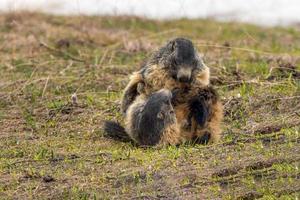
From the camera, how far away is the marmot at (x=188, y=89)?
24.8ft

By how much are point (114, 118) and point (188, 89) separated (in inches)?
64.8

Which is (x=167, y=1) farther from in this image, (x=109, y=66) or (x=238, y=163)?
(x=238, y=163)

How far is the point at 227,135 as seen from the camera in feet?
25.8

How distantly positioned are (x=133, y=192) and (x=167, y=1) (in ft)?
36.2

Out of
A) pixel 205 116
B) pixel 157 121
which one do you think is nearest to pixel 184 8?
pixel 205 116

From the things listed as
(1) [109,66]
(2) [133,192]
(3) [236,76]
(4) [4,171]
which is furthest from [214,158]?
(1) [109,66]

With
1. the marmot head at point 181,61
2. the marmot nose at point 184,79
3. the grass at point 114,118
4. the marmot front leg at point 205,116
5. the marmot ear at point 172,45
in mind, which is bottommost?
the grass at point 114,118

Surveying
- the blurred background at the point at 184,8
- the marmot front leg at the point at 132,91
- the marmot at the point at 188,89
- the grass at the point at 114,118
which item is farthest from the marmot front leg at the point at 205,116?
the blurred background at the point at 184,8

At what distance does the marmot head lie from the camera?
750cm

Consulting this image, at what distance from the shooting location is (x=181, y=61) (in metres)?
7.54

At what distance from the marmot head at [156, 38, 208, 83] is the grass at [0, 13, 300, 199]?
68 cm

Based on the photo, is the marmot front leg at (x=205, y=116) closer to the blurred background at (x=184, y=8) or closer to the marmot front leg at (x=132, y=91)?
the marmot front leg at (x=132, y=91)

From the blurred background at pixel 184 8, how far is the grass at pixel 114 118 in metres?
0.68

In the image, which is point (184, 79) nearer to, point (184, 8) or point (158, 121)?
point (158, 121)
